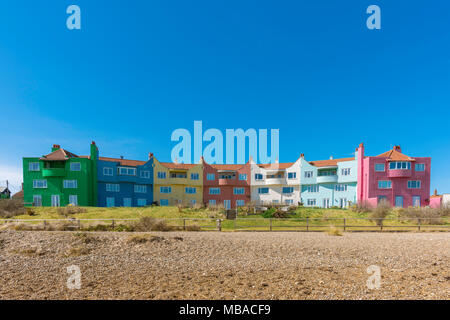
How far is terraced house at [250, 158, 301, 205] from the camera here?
44.3m

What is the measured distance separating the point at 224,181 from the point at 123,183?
57.2ft

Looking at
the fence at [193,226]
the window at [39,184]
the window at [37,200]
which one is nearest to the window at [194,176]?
the fence at [193,226]

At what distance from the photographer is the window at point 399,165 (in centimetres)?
3672

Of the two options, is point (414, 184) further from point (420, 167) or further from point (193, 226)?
point (193, 226)

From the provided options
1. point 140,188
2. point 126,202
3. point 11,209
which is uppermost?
point 140,188

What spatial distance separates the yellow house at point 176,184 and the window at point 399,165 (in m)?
31.1

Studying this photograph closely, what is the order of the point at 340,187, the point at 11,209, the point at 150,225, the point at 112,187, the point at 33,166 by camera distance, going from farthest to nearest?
the point at 340,187 → the point at 112,187 → the point at 33,166 → the point at 11,209 → the point at 150,225

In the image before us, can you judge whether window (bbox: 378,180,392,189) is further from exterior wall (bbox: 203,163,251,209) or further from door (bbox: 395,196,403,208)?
exterior wall (bbox: 203,163,251,209)

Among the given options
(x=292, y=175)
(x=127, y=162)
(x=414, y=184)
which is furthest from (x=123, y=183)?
(x=414, y=184)

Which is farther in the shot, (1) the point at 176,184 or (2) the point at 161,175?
(2) the point at 161,175

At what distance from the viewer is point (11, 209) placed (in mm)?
29844

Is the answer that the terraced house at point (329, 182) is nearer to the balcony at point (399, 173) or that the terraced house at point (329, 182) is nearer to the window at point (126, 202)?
the balcony at point (399, 173)

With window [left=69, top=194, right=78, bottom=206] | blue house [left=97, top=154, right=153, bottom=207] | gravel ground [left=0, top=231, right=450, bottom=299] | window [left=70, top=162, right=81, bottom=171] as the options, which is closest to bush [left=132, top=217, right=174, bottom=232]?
gravel ground [left=0, top=231, right=450, bottom=299]
